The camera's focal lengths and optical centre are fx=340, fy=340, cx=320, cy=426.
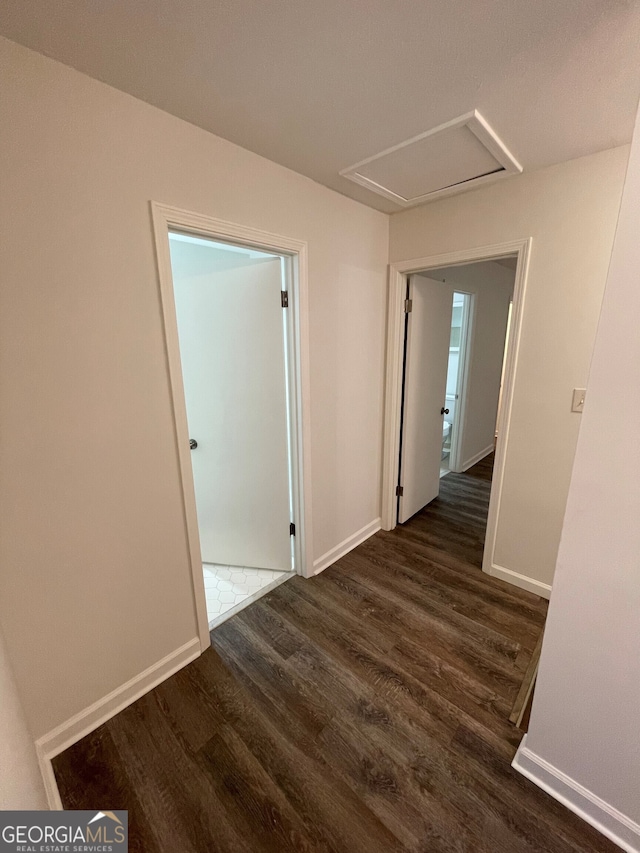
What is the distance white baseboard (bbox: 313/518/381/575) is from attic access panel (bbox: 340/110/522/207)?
226 cm

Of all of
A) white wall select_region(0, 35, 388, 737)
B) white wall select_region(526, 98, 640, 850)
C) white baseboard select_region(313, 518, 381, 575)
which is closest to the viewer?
white wall select_region(526, 98, 640, 850)

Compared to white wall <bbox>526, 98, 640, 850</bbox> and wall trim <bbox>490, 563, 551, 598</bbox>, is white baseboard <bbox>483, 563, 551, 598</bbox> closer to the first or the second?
wall trim <bbox>490, 563, 551, 598</bbox>

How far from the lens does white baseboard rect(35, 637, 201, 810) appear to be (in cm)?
121

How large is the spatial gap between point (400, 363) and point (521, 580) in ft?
5.37

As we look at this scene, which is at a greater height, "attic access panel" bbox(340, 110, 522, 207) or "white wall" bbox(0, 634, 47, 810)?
"attic access panel" bbox(340, 110, 522, 207)

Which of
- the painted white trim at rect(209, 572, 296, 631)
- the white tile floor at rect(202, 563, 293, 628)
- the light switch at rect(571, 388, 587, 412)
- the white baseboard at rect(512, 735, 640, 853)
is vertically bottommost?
the white tile floor at rect(202, 563, 293, 628)

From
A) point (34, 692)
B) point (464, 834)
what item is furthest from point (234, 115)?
point (464, 834)

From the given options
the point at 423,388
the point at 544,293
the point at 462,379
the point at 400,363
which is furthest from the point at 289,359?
the point at 462,379

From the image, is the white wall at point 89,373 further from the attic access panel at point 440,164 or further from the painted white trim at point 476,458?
the painted white trim at point 476,458

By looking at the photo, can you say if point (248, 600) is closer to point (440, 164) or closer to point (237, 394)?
point (237, 394)

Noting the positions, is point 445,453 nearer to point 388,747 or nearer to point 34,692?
point 388,747

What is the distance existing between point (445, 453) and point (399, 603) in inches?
110

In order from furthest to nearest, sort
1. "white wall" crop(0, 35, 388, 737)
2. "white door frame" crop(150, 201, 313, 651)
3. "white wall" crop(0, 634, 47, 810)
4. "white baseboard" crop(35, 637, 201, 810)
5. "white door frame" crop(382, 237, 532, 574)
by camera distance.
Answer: "white door frame" crop(382, 237, 532, 574) < "white door frame" crop(150, 201, 313, 651) < "white baseboard" crop(35, 637, 201, 810) < "white wall" crop(0, 35, 388, 737) < "white wall" crop(0, 634, 47, 810)

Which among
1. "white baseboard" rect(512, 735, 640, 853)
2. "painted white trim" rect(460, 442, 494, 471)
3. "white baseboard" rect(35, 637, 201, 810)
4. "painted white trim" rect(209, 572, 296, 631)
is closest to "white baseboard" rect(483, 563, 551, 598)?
"white baseboard" rect(512, 735, 640, 853)
